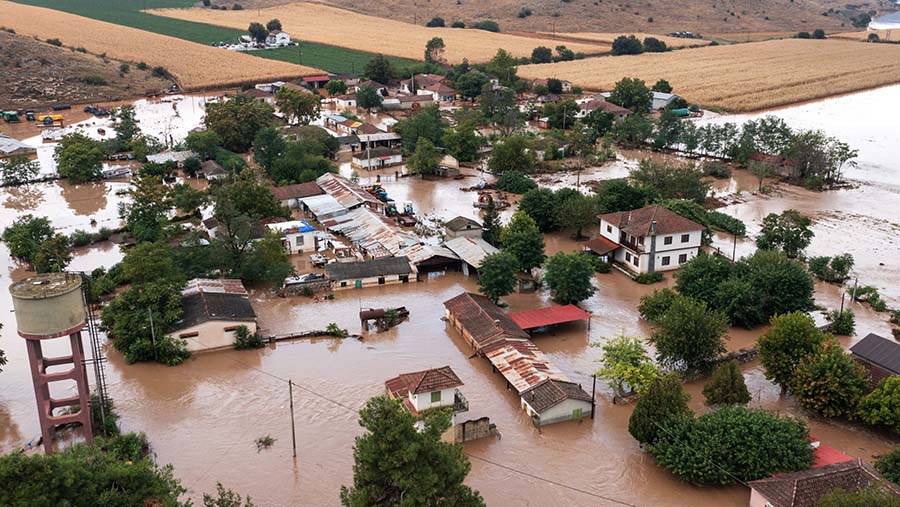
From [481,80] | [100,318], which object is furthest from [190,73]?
[100,318]

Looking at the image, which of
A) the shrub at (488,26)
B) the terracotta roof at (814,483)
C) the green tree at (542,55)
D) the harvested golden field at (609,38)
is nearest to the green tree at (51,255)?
the terracotta roof at (814,483)

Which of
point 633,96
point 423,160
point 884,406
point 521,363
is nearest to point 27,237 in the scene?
point 423,160

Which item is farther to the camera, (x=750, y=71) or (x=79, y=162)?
(x=750, y=71)

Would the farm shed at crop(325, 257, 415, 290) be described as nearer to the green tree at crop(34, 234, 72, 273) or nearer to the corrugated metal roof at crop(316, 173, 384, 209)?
the corrugated metal roof at crop(316, 173, 384, 209)

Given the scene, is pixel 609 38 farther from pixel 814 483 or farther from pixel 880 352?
pixel 814 483

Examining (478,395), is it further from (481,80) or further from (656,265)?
(481,80)

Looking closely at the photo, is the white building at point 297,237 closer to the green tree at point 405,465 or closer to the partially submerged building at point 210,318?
the partially submerged building at point 210,318

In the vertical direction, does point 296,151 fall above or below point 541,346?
above
